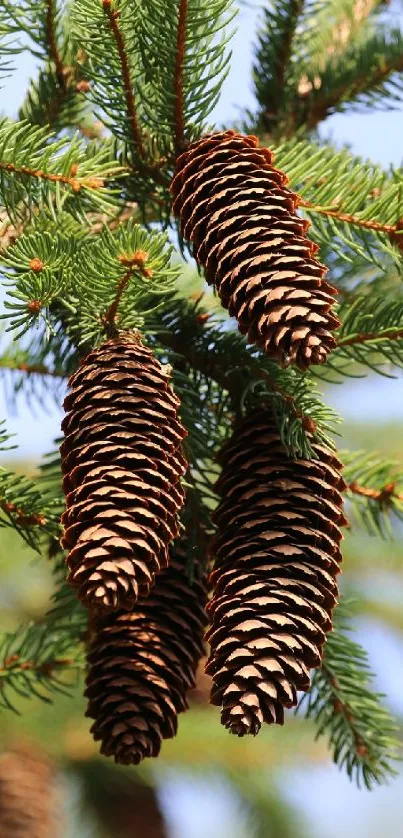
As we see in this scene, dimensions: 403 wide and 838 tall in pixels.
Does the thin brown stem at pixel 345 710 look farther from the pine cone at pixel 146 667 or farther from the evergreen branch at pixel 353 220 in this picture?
the evergreen branch at pixel 353 220

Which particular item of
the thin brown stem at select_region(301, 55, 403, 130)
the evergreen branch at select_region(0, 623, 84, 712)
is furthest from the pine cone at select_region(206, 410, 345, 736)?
the thin brown stem at select_region(301, 55, 403, 130)

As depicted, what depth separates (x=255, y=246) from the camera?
0.87 meters

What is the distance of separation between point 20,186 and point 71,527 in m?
0.33

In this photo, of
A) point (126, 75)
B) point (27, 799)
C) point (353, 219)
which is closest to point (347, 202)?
point (353, 219)

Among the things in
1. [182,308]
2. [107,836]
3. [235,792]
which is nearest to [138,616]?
[182,308]

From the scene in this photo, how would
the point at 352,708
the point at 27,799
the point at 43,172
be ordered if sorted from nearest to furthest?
the point at 43,172 < the point at 352,708 < the point at 27,799

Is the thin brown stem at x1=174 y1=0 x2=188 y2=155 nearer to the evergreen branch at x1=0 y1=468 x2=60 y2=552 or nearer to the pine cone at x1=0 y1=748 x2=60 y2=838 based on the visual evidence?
the evergreen branch at x1=0 y1=468 x2=60 y2=552

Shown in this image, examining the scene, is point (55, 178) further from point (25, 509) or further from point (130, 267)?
point (25, 509)

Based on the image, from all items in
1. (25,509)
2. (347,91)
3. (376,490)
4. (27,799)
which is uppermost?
(347,91)

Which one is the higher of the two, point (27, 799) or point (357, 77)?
point (357, 77)

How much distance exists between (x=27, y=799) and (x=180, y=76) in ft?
3.48

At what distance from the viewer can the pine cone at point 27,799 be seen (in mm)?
1523

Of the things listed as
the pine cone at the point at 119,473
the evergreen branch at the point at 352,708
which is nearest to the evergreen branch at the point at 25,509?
the pine cone at the point at 119,473

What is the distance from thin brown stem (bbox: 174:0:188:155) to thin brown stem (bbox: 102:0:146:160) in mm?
45
